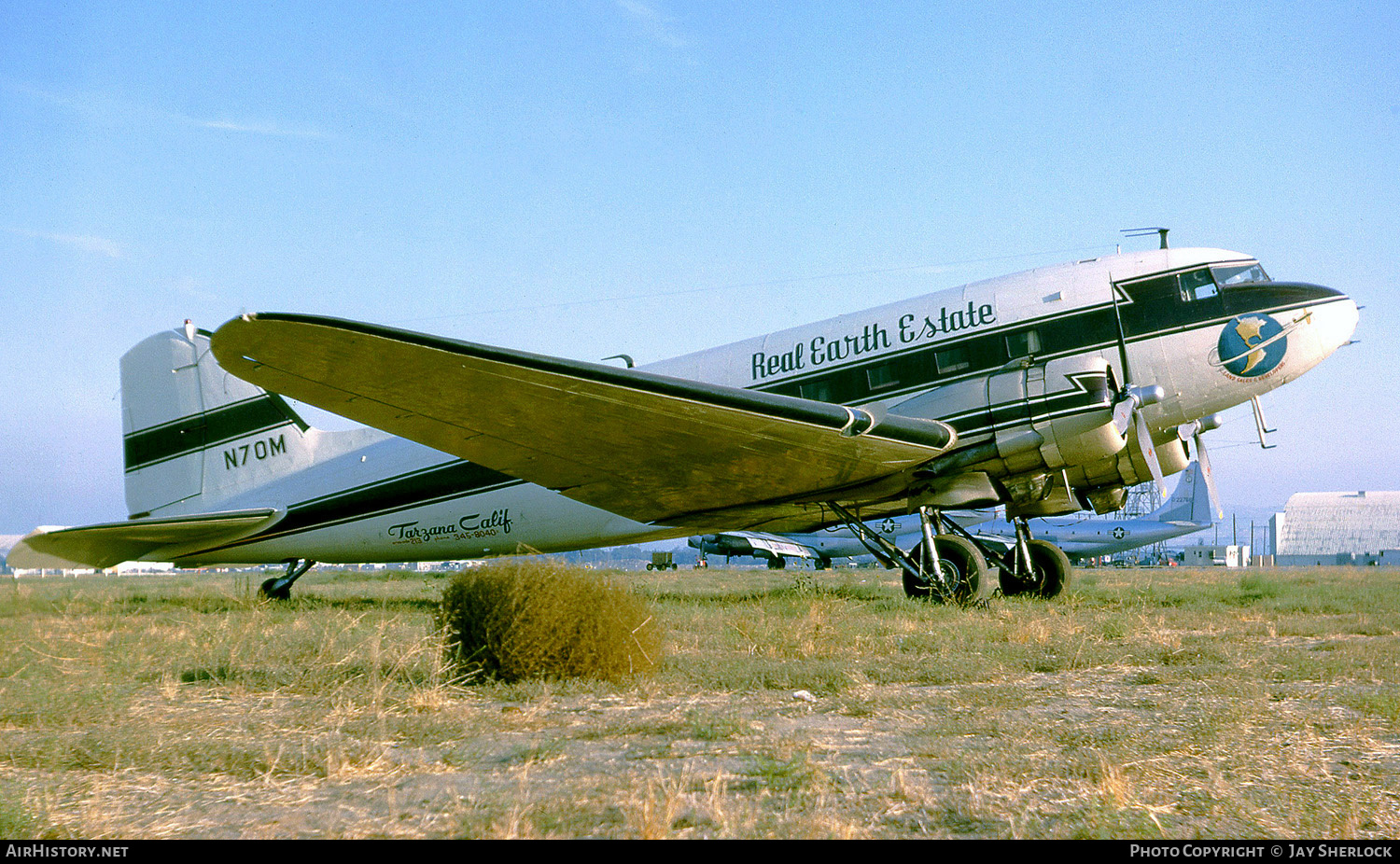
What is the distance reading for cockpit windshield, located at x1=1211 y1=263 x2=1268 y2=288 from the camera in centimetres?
1198

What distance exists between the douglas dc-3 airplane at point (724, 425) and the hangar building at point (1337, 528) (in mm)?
102908

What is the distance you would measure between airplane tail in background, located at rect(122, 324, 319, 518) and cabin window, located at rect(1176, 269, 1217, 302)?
14.1 meters

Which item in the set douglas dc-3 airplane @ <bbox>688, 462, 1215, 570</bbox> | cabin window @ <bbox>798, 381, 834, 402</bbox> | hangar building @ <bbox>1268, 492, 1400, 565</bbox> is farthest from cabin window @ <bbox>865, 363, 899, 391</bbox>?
hangar building @ <bbox>1268, 492, 1400, 565</bbox>

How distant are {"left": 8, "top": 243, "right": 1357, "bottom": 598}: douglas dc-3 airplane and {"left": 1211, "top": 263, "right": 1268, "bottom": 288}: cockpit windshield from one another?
1.6 inches

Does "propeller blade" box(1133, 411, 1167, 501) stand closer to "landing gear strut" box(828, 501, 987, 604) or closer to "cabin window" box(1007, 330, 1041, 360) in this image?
"cabin window" box(1007, 330, 1041, 360)

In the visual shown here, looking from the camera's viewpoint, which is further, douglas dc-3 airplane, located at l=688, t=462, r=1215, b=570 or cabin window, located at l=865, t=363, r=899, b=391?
douglas dc-3 airplane, located at l=688, t=462, r=1215, b=570

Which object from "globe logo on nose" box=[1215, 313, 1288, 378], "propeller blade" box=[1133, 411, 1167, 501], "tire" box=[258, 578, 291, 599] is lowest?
"tire" box=[258, 578, 291, 599]

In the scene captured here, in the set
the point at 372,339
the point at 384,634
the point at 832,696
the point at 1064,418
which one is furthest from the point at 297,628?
the point at 1064,418

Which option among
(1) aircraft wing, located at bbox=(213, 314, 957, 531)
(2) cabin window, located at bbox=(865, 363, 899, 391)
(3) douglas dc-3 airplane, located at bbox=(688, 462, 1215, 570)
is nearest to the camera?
(1) aircraft wing, located at bbox=(213, 314, 957, 531)

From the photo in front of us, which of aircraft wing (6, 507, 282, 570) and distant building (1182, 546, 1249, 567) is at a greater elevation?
aircraft wing (6, 507, 282, 570)

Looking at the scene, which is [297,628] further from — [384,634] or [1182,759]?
[1182,759]

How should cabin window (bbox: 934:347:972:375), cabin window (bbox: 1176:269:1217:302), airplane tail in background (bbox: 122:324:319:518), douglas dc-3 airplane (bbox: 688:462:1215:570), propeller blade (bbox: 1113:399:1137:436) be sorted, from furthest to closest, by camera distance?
douglas dc-3 airplane (bbox: 688:462:1215:570), airplane tail in background (bbox: 122:324:319:518), cabin window (bbox: 934:347:972:375), cabin window (bbox: 1176:269:1217:302), propeller blade (bbox: 1113:399:1137:436)

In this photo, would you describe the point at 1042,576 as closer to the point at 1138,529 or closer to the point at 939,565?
the point at 939,565

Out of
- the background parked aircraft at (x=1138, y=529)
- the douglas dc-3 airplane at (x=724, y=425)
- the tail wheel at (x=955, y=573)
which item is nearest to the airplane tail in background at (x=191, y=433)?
the douglas dc-3 airplane at (x=724, y=425)
